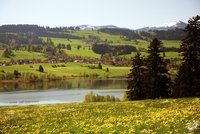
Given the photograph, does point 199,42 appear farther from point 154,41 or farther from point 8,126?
point 8,126

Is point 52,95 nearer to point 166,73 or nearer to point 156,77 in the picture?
point 156,77

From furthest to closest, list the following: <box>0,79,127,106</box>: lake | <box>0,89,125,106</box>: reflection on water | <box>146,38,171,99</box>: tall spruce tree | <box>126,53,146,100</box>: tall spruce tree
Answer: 1. <box>0,79,127,106</box>: lake
2. <box>0,89,125,106</box>: reflection on water
3. <box>126,53,146,100</box>: tall spruce tree
4. <box>146,38,171,99</box>: tall spruce tree

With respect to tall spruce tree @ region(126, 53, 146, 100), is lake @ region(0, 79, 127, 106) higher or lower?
lower

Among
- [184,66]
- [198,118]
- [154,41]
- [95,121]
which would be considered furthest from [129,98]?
[198,118]

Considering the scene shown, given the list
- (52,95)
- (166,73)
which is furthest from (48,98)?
(166,73)

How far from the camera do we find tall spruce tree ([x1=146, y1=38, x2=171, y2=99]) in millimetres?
61500

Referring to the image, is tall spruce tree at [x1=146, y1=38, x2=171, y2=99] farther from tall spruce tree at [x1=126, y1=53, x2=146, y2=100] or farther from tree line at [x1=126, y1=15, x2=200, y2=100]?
tall spruce tree at [x1=126, y1=53, x2=146, y2=100]

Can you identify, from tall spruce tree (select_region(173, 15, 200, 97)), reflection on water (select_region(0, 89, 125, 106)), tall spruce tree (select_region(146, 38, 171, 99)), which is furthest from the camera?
reflection on water (select_region(0, 89, 125, 106))

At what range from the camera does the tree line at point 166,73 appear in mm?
52250

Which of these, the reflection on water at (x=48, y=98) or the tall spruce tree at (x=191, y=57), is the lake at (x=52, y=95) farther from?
the tall spruce tree at (x=191, y=57)

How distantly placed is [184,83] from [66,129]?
33225 millimetres

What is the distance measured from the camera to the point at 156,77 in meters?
61.8

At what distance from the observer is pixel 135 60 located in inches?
2687

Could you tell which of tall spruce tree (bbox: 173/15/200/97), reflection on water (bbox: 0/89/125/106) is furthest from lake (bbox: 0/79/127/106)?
tall spruce tree (bbox: 173/15/200/97)
